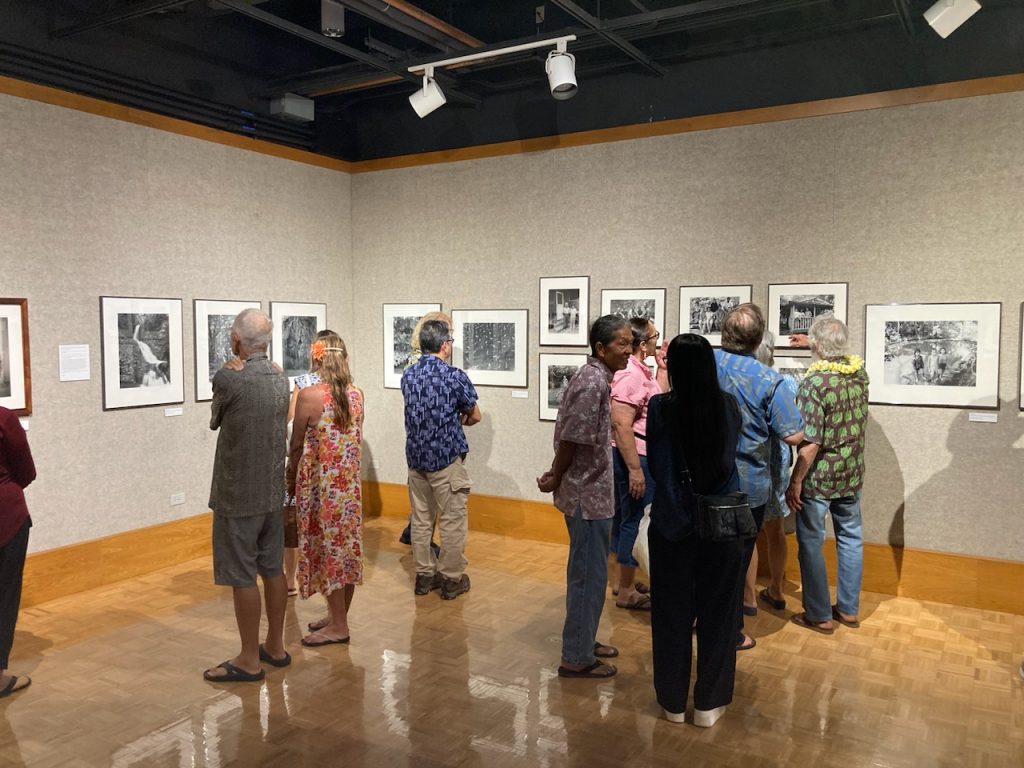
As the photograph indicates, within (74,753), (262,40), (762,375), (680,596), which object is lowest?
(74,753)

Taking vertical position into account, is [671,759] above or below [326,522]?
below

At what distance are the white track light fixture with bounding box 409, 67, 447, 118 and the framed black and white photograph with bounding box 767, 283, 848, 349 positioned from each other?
3089 mm

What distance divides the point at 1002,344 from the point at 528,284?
12.4ft

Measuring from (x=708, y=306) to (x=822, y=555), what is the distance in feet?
7.33

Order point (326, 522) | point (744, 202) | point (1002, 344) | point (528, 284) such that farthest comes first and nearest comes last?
point (528, 284)
point (744, 202)
point (1002, 344)
point (326, 522)

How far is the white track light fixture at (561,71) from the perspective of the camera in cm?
600

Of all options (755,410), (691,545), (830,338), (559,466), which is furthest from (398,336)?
(691,545)

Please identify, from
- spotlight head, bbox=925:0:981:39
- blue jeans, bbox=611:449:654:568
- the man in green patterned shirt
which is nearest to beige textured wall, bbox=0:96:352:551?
blue jeans, bbox=611:449:654:568

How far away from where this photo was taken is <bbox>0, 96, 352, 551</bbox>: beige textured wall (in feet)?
18.7

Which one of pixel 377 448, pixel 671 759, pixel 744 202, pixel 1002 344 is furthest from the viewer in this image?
pixel 377 448

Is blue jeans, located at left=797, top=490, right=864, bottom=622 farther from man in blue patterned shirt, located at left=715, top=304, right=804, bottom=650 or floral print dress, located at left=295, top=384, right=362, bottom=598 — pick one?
floral print dress, located at left=295, top=384, right=362, bottom=598

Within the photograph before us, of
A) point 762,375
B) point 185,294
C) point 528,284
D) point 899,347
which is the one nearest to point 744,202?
point 899,347

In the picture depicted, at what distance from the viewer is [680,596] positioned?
12.6ft

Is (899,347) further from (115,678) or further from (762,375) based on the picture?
(115,678)
